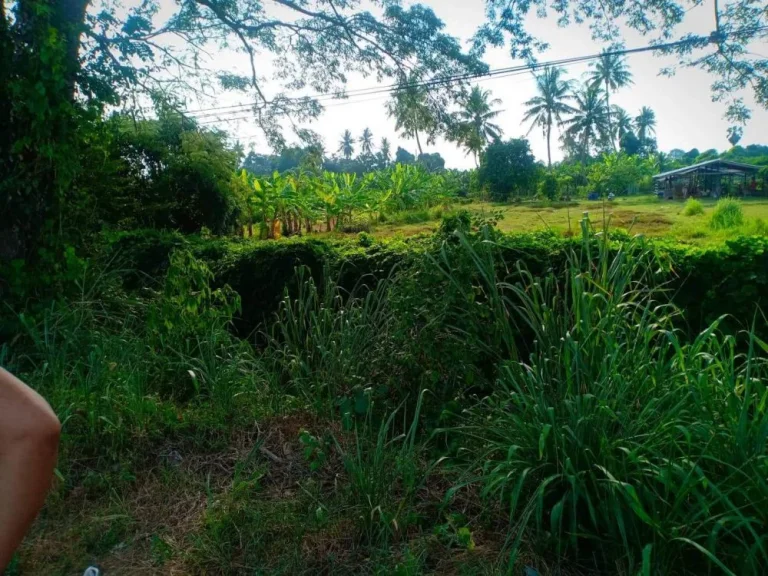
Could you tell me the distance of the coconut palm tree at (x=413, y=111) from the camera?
38.6 ft

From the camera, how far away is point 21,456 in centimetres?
75

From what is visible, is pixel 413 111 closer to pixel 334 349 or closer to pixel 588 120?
pixel 334 349

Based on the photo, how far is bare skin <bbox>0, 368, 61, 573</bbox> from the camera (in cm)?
75

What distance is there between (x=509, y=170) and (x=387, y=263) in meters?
33.2

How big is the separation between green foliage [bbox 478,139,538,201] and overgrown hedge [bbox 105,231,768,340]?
3075cm

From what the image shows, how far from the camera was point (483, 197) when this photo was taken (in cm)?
3569

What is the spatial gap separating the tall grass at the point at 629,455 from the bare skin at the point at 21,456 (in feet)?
6.63

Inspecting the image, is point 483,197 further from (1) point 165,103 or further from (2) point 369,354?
(2) point 369,354

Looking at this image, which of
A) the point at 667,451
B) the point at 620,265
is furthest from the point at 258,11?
the point at 667,451

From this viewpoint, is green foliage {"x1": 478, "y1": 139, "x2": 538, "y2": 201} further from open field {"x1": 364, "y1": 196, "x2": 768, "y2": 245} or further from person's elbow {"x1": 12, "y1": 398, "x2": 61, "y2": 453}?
person's elbow {"x1": 12, "y1": 398, "x2": 61, "y2": 453}

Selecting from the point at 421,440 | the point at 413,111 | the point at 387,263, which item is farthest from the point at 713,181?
the point at 421,440

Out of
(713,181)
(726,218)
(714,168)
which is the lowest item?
(726,218)


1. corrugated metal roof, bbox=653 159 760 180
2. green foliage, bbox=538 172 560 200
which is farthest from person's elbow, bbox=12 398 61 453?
corrugated metal roof, bbox=653 159 760 180

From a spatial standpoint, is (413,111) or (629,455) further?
(413,111)
